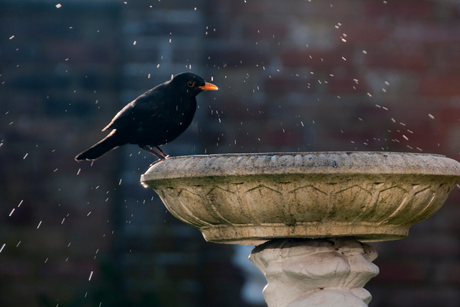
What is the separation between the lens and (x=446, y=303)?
3619 mm

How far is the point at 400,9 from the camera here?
12.4 ft

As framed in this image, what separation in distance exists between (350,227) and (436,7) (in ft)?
8.19

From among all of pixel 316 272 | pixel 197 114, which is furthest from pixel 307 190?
pixel 197 114

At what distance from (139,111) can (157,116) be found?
9 cm

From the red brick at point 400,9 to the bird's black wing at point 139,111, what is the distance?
1769 millimetres

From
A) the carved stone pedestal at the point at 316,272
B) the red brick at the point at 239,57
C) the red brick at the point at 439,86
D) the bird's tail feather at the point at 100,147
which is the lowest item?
the bird's tail feather at the point at 100,147

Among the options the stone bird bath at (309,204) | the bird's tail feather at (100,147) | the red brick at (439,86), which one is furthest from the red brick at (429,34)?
the stone bird bath at (309,204)

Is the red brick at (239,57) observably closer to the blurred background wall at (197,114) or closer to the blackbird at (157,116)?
the blurred background wall at (197,114)

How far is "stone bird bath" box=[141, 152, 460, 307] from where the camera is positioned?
1627mm

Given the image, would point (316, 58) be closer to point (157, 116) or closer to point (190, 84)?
point (190, 84)

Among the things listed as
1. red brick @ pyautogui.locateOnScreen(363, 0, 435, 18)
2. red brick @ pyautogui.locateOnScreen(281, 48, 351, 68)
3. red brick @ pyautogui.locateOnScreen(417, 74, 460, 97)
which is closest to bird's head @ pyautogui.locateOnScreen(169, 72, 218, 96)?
red brick @ pyautogui.locateOnScreen(281, 48, 351, 68)

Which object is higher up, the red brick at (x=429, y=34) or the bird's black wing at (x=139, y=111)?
the red brick at (x=429, y=34)

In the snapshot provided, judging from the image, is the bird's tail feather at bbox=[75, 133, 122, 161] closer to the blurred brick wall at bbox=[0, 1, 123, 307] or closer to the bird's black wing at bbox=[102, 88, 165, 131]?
the bird's black wing at bbox=[102, 88, 165, 131]

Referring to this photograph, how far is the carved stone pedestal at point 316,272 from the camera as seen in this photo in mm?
1852
